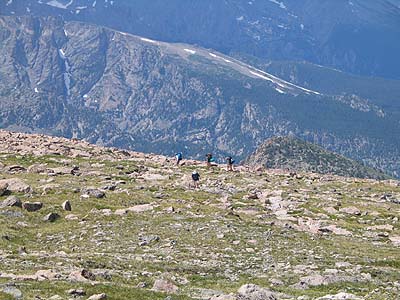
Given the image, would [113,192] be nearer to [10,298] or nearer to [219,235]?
[219,235]

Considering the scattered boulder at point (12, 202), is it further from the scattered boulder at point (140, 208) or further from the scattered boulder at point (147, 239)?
the scattered boulder at point (147, 239)

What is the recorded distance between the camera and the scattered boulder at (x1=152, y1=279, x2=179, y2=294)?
1109 inches

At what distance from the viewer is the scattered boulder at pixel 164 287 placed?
28172mm

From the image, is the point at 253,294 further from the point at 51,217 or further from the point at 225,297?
the point at 51,217

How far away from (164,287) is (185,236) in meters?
12.3

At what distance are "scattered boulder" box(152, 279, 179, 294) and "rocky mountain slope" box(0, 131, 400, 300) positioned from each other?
0.06 m

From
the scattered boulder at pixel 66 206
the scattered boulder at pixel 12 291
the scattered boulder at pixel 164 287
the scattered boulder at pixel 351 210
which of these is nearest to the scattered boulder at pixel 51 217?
the scattered boulder at pixel 66 206

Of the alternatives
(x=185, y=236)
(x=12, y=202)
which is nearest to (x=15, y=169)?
(x=12, y=202)

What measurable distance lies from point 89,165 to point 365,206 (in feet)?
99.8

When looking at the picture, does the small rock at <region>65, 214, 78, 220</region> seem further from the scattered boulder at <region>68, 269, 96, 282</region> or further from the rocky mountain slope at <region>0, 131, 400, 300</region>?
the scattered boulder at <region>68, 269, 96, 282</region>

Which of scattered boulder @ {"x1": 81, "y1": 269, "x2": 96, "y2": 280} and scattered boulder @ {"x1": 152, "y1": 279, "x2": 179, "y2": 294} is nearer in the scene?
scattered boulder @ {"x1": 152, "y1": 279, "x2": 179, "y2": 294}

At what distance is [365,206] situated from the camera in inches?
2269

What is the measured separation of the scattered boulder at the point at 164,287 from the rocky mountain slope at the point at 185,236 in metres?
0.06

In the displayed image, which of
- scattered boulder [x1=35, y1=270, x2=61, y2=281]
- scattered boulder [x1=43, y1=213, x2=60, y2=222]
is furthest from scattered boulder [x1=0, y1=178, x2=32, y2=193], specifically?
scattered boulder [x1=35, y1=270, x2=61, y2=281]
